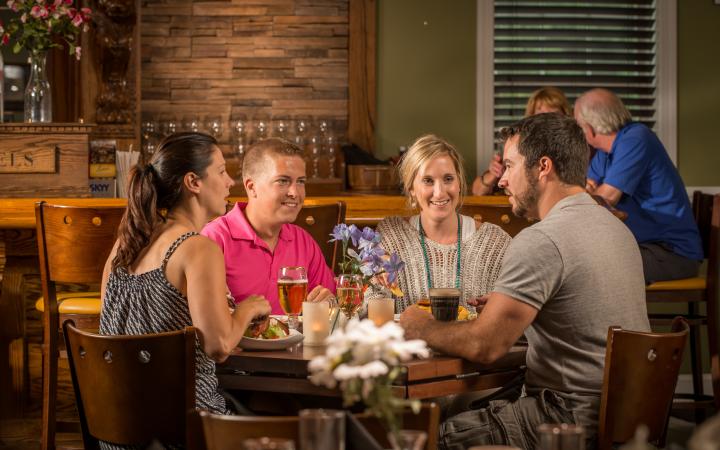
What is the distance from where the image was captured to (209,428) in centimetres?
160

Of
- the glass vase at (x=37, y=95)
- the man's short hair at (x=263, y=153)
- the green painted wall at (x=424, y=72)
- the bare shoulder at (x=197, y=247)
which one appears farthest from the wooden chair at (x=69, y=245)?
the green painted wall at (x=424, y=72)

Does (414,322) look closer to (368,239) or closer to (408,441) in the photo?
(368,239)

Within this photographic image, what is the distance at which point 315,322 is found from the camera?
2.47 m

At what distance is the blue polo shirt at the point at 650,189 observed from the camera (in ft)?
14.4

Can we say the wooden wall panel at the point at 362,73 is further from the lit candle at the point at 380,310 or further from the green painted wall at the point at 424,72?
the lit candle at the point at 380,310

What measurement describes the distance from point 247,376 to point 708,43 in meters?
4.05

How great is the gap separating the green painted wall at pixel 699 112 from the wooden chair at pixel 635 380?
11.3 feet

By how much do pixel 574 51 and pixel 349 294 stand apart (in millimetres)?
3322

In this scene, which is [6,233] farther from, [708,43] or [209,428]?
[708,43]

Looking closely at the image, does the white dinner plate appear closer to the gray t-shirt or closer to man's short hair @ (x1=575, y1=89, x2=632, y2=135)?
the gray t-shirt

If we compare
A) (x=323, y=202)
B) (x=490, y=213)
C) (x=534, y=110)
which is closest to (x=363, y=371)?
(x=490, y=213)

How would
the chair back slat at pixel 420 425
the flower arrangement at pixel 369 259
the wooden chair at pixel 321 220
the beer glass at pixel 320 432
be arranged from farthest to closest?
the wooden chair at pixel 321 220 < the flower arrangement at pixel 369 259 < the chair back slat at pixel 420 425 < the beer glass at pixel 320 432

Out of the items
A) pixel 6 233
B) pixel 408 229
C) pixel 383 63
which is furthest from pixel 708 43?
pixel 6 233

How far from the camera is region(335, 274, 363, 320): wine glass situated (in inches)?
104
